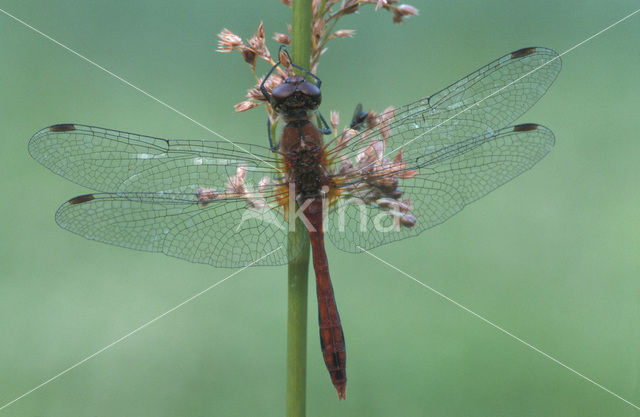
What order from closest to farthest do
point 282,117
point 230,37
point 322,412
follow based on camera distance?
point 230,37, point 282,117, point 322,412

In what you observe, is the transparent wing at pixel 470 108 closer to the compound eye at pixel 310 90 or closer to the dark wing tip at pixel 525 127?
the dark wing tip at pixel 525 127

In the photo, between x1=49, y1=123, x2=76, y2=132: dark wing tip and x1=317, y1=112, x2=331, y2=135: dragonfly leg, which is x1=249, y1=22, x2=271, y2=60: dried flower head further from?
x1=49, y1=123, x2=76, y2=132: dark wing tip

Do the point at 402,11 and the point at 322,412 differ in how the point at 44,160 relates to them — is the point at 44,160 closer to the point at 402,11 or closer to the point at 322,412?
the point at 402,11

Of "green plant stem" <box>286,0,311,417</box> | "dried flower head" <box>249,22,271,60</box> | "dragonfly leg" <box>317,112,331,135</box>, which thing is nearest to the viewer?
"green plant stem" <box>286,0,311,417</box>

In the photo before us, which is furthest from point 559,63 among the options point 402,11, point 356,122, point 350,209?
point 350,209

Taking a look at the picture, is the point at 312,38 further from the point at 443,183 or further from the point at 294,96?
the point at 443,183

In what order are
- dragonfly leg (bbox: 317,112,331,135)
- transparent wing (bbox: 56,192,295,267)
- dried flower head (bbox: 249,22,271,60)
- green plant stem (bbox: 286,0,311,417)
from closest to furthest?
green plant stem (bbox: 286,0,311,417) → dried flower head (bbox: 249,22,271,60) → transparent wing (bbox: 56,192,295,267) → dragonfly leg (bbox: 317,112,331,135)

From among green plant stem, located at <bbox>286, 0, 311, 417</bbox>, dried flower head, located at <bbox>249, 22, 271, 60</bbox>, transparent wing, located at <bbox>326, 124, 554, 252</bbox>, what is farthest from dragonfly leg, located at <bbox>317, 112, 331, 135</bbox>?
green plant stem, located at <bbox>286, 0, 311, 417</bbox>
